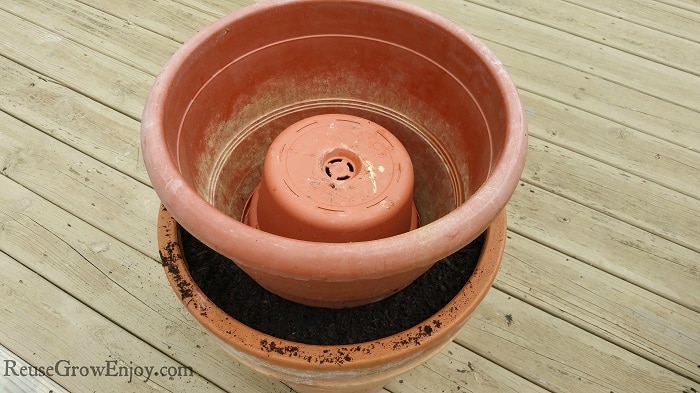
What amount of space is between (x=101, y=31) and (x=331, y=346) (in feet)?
4.93

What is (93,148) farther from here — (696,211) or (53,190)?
(696,211)

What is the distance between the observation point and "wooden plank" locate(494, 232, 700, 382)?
1146 millimetres

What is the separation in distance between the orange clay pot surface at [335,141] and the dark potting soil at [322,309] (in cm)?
6

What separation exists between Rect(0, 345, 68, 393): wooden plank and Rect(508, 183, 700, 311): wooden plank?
112 centimetres

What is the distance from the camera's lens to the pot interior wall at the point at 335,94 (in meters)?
0.75

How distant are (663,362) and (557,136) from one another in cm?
66

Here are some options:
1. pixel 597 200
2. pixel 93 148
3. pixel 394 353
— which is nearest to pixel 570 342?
pixel 597 200

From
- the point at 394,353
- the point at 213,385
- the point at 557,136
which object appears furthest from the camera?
the point at 557,136

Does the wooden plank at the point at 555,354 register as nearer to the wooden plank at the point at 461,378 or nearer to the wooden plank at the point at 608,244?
the wooden plank at the point at 461,378

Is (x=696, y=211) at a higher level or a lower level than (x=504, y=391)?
higher

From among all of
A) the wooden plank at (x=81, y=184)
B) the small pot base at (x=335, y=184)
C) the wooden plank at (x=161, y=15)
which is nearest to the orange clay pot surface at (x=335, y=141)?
the small pot base at (x=335, y=184)

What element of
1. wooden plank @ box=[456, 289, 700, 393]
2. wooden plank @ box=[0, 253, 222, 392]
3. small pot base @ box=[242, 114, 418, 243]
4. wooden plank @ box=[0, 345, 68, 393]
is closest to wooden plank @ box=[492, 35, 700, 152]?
wooden plank @ box=[456, 289, 700, 393]

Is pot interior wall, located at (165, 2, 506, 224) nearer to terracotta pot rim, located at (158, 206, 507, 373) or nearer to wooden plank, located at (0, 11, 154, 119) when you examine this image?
terracotta pot rim, located at (158, 206, 507, 373)

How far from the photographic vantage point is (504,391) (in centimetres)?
109
